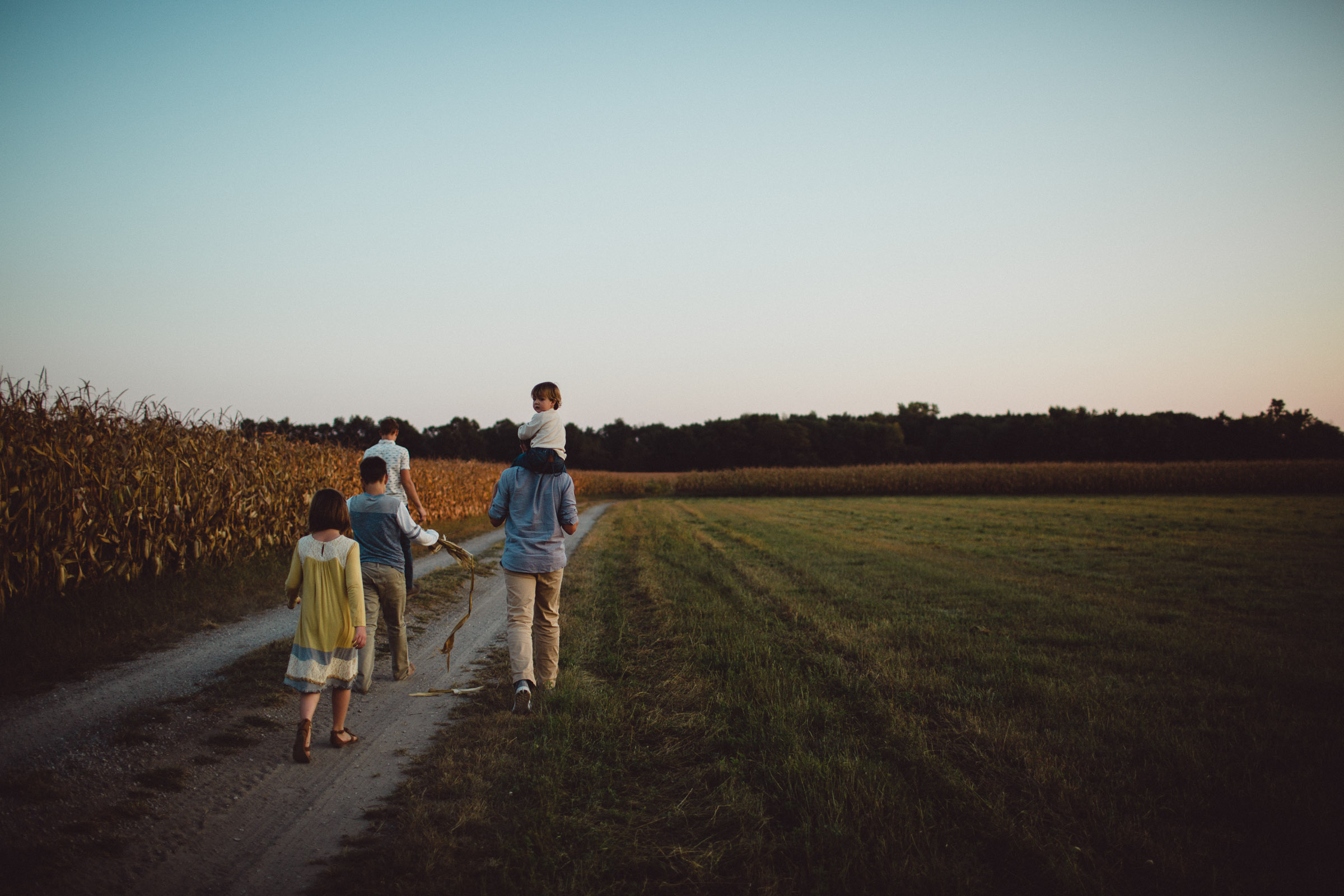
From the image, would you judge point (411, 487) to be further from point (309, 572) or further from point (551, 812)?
point (551, 812)

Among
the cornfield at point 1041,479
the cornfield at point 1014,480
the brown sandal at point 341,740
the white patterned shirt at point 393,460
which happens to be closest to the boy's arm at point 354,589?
the brown sandal at point 341,740

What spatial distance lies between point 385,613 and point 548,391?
2690 millimetres

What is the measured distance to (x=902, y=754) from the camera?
3932 mm

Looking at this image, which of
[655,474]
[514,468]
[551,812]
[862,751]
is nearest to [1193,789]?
[862,751]

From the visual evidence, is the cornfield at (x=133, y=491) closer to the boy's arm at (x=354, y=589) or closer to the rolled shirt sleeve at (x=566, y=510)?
the boy's arm at (x=354, y=589)

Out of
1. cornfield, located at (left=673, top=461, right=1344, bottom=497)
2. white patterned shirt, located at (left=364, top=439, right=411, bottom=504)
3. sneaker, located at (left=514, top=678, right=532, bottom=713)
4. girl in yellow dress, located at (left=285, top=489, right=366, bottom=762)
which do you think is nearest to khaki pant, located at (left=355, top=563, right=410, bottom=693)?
girl in yellow dress, located at (left=285, top=489, right=366, bottom=762)

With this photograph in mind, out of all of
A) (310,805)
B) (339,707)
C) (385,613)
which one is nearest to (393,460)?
(385,613)

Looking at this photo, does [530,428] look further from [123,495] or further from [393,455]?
[123,495]

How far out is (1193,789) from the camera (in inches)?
139

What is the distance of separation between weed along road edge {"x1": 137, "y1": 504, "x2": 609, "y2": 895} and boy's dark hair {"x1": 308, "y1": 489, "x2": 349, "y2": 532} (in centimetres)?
151

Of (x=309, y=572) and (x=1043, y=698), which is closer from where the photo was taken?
(x=309, y=572)

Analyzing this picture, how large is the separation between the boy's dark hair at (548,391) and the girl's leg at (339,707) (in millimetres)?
2561

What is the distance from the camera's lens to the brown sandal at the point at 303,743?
12.8 ft

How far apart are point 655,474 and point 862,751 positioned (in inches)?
2154
